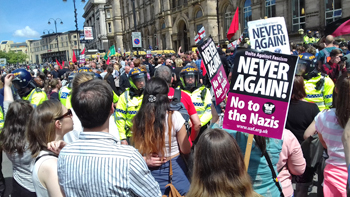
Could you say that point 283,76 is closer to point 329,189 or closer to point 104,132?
point 329,189

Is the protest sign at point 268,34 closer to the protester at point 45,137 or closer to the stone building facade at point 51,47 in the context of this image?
the protester at point 45,137

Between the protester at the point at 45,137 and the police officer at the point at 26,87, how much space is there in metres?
2.54

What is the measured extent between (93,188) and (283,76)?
1.80m

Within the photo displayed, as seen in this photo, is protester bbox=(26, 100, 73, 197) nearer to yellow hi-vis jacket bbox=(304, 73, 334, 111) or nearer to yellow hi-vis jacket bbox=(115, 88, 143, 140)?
yellow hi-vis jacket bbox=(115, 88, 143, 140)

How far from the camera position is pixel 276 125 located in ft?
7.43

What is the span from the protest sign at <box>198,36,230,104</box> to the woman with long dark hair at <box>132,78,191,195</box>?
0.83 meters

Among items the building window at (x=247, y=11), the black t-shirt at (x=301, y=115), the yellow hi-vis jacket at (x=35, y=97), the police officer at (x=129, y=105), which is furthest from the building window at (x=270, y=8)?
the yellow hi-vis jacket at (x=35, y=97)

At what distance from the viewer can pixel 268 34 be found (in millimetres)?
3398

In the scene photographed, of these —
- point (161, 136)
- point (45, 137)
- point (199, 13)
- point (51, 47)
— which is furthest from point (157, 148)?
point (51, 47)

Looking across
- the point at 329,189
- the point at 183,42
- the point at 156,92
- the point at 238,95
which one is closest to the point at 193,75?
the point at 156,92

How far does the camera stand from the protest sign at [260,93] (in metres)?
2.29

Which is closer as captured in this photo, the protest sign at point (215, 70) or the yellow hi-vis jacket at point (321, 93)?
the protest sign at point (215, 70)

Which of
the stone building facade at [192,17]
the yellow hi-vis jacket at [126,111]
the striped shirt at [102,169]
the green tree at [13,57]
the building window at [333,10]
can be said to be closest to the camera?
the striped shirt at [102,169]

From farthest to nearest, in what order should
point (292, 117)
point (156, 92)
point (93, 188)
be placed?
point (292, 117) < point (156, 92) < point (93, 188)
